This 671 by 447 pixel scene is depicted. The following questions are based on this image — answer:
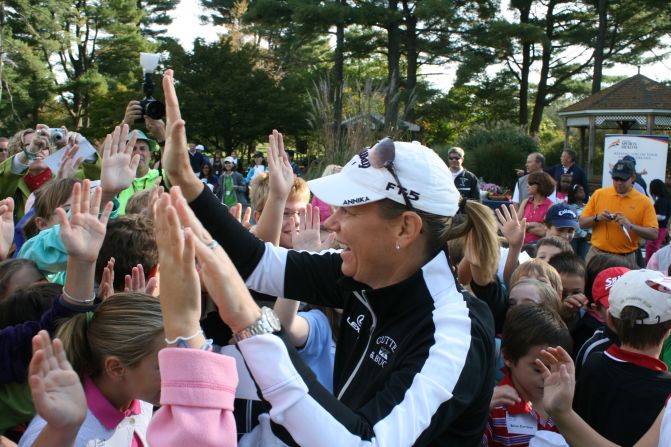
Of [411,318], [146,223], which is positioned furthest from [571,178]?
[411,318]

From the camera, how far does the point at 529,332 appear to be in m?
3.02

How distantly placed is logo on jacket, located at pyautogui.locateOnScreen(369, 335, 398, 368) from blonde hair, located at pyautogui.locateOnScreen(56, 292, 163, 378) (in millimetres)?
725

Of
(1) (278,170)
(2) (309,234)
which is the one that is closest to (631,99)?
(2) (309,234)

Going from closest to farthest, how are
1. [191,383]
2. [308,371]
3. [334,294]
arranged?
1. [191,383]
2. [308,371]
3. [334,294]

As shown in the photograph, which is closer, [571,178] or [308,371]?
[308,371]

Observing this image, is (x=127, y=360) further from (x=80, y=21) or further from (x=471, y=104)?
(x=80, y=21)

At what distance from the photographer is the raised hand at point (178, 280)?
4.88ft

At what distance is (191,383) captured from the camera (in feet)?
4.75

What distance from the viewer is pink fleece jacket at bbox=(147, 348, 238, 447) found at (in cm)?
143

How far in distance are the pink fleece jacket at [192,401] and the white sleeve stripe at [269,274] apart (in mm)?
930

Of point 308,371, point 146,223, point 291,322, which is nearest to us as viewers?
point 308,371

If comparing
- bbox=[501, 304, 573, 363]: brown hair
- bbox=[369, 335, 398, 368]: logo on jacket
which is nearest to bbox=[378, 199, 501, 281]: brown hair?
bbox=[369, 335, 398, 368]: logo on jacket

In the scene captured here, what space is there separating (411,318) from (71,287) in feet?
4.46

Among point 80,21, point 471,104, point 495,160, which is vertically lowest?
point 495,160
